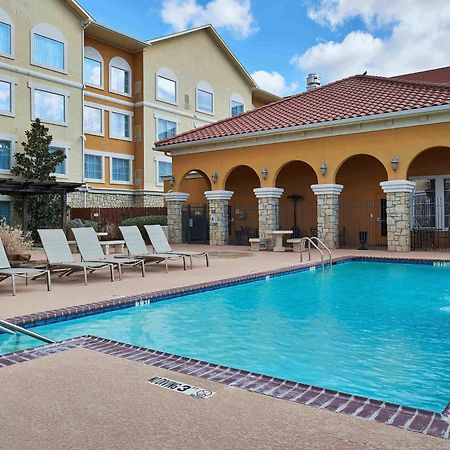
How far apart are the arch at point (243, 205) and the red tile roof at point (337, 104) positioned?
283 cm

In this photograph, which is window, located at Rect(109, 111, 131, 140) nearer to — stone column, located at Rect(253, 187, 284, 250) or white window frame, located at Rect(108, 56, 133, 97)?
white window frame, located at Rect(108, 56, 133, 97)

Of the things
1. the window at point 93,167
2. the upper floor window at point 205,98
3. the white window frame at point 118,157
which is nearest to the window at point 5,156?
the window at point 93,167

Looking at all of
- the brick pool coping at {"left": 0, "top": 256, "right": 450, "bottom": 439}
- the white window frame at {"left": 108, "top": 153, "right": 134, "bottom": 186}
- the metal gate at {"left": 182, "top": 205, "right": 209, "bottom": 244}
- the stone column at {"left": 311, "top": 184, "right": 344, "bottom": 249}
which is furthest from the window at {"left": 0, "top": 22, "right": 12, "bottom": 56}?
the brick pool coping at {"left": 0, "top": 256, "right": 450, "bottom": 439}

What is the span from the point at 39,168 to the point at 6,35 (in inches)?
258

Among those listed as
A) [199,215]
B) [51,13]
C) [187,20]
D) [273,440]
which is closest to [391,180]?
[199,215]

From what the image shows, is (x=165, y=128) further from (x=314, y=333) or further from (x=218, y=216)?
(x=314, y=333)

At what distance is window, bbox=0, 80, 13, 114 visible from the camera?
23.9 meters

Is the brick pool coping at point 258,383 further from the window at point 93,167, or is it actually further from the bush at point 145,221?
the window at point 93,167

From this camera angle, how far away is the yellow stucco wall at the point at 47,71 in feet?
79.6

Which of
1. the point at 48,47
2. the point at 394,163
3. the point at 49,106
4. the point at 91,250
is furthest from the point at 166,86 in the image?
the point at 91,250

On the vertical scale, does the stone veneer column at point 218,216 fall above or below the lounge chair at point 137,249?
above

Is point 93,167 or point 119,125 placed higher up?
point 119,125

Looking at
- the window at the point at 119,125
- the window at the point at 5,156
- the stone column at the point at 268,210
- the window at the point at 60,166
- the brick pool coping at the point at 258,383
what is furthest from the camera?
the window at the point at 119,125

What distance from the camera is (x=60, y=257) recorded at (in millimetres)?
10758
